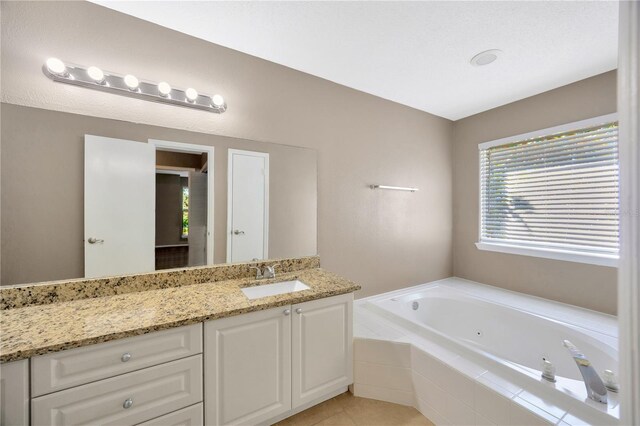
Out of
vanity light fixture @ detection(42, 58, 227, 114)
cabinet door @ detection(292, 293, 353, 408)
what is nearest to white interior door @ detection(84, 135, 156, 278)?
vanity light fixture @ detection(42, 58, 227, 114)

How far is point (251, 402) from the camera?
52.1 inches

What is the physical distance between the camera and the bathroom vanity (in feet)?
3.09

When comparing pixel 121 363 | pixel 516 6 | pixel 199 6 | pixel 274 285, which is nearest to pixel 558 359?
pixel 274 285

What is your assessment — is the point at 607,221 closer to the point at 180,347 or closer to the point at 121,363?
the point at 180,347

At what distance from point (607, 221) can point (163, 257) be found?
3.39 meters

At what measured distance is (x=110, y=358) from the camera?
3.34 ft

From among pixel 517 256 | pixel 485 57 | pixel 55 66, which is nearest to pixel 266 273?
pixel 55 66

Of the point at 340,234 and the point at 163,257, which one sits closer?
the point at 163,257

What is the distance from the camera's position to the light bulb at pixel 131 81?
153 cm

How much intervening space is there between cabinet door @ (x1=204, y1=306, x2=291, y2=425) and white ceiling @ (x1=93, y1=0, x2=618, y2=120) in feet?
5.73

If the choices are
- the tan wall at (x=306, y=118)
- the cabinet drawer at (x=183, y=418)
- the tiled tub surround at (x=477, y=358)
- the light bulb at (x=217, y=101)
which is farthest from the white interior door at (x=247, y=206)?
the tiled tub surround at (x=477, y=358)

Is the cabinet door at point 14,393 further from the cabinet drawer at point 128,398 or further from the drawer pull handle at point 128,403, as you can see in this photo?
the drawer pull handle at point 128,403

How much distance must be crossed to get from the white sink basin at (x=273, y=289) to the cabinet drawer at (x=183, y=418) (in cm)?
62

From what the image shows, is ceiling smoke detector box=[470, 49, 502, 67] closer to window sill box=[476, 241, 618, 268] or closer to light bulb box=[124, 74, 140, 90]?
window sill box=[476, 241, 618, 268]
